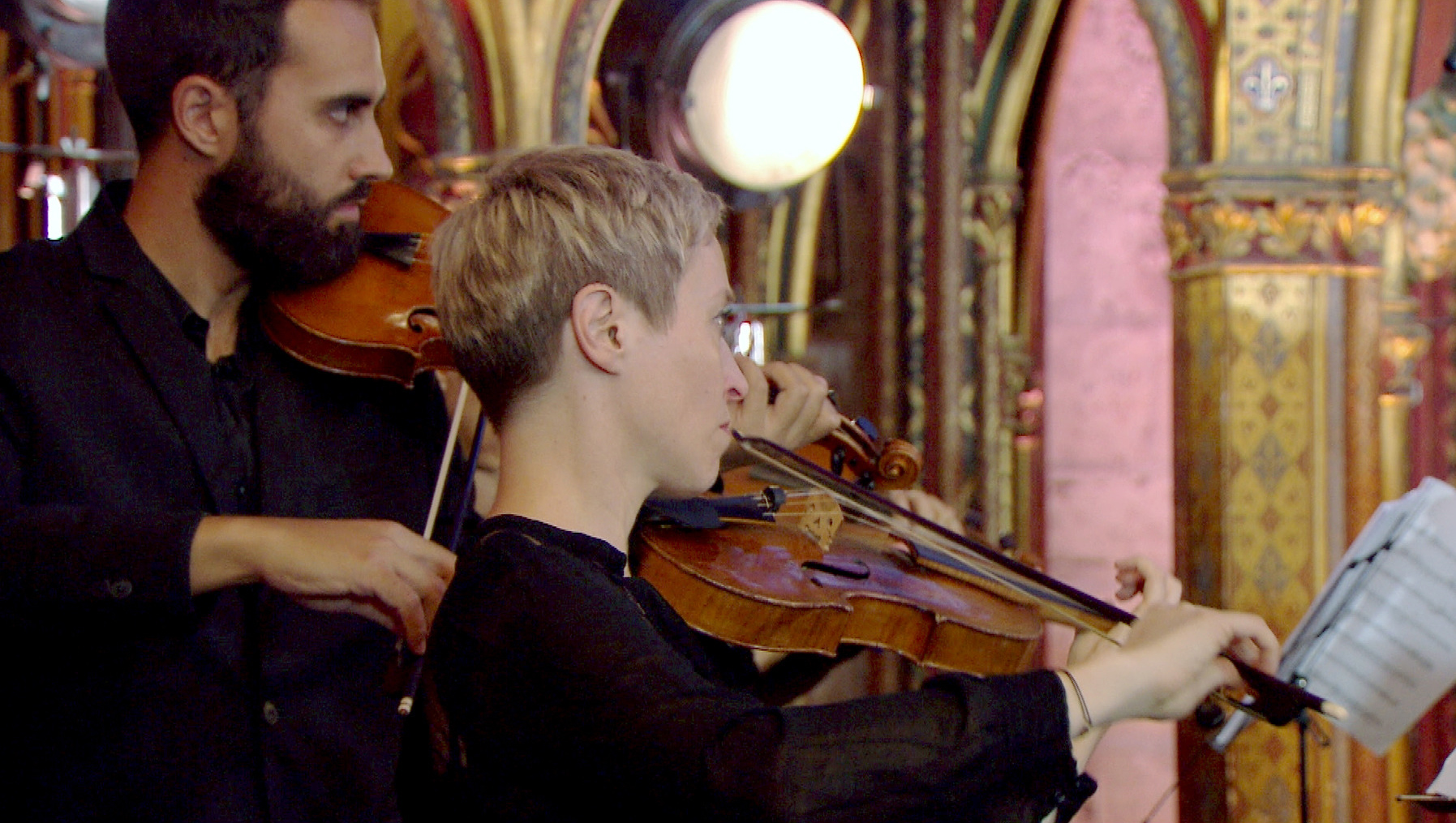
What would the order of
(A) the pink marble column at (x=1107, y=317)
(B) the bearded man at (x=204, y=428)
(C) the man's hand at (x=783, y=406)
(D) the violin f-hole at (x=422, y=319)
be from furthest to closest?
(A) the pink marble column at (x=1107, y=317), (C) the man's hand at (x=783, y=406), (D) the violin f-hole at (x=422, y=319), (B) the bearded man at (x=204, y=428)

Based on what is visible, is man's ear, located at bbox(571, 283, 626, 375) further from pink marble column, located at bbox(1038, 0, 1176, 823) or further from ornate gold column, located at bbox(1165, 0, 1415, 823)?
pink marble column, located at bbox(1038, 0, 1176, 823)

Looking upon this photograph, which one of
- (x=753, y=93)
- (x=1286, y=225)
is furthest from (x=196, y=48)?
(x=1286, y=225)

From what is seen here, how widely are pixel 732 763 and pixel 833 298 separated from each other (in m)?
5.91

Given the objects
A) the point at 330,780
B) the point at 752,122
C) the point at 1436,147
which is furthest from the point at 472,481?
the point at 1436,147

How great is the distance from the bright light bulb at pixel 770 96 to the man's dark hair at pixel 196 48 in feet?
9.49

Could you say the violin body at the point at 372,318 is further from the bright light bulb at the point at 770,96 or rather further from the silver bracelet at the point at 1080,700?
the bright light bulb at the point at 770,96

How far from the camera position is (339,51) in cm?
199

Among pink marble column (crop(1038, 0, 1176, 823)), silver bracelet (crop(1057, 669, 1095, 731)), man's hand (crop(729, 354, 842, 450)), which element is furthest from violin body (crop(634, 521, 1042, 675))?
pink marble column (crop(1038, 0, 1176, 823))

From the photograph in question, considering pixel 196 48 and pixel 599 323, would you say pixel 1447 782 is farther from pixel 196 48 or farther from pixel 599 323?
pixel 196 48

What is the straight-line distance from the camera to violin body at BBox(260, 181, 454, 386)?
2014 mm

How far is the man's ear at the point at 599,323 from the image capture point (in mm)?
1364

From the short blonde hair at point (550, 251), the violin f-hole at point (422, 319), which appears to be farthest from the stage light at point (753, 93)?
the short blonde hair at point (550, 251)

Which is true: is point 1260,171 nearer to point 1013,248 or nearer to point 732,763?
point 1013,248

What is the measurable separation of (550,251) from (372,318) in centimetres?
77
